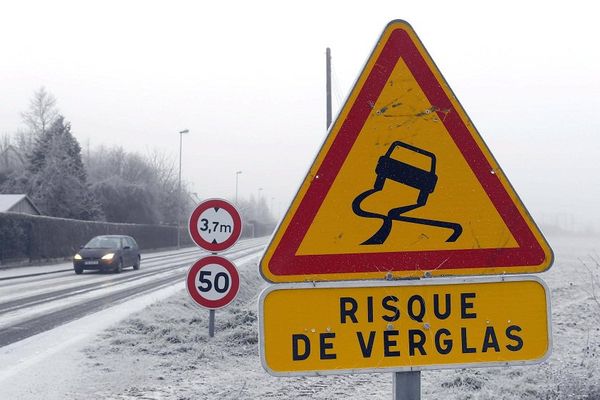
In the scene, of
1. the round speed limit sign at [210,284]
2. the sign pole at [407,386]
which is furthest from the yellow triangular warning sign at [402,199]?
the round speed limit sign at [210,284]

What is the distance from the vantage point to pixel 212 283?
692 cm

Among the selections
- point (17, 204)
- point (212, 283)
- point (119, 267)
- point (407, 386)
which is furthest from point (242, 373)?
point (17, 204)

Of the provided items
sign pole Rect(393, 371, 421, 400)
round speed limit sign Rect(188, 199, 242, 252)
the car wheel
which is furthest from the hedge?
sign pole Rect(393, 371, 421, 400)

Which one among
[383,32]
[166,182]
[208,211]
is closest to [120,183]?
[166,182]

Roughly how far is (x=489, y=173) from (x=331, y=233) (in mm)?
589

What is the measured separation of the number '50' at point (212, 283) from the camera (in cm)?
692

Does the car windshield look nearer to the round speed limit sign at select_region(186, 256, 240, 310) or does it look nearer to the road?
the road

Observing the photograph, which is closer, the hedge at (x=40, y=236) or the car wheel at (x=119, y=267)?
the car wheel at (x=119, y=267)

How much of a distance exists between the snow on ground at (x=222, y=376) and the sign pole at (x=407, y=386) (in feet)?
10.8

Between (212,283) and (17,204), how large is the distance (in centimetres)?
3564

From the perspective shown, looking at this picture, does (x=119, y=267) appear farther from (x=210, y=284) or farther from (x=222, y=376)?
(x=222, y=376)

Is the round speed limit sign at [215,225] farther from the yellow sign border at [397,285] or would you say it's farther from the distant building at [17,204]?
the distant building at [17,204]

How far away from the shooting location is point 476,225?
2.03 m

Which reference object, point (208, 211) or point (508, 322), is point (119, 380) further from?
point (508, 322)
